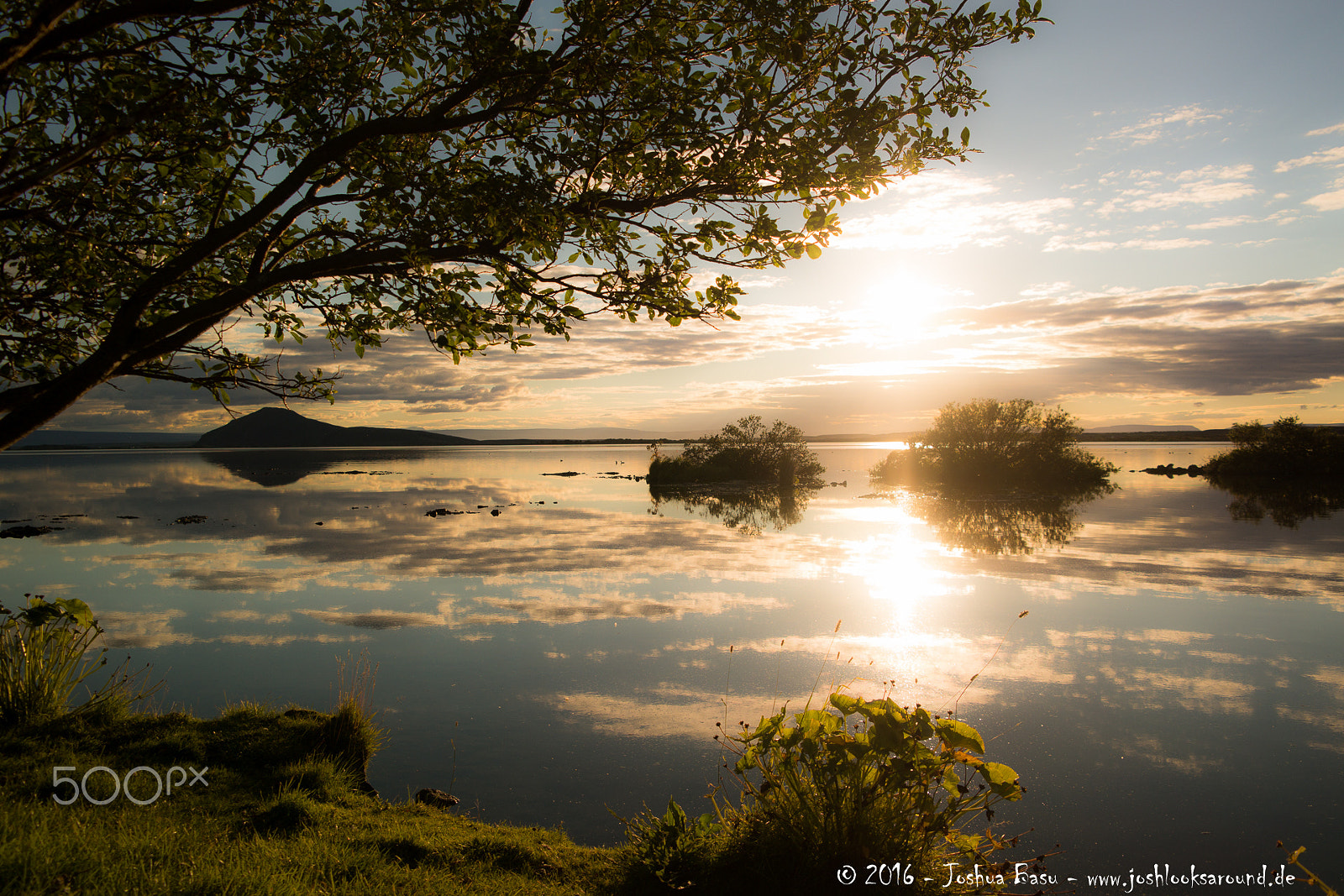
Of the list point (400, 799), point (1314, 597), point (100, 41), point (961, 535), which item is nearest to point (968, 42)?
point (100, 41)

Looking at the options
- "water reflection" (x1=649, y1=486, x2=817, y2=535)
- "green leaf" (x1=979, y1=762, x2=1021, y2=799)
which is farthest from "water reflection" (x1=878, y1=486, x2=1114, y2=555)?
"green leaf" (x1=979, y1=762, x2=1021, y2=799)

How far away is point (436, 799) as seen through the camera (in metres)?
7.05

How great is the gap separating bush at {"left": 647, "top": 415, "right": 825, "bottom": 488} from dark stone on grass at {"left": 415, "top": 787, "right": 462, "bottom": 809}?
47241mm

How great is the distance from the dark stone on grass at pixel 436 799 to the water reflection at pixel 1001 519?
62.3 feet

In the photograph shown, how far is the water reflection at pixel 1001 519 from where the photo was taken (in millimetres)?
23188

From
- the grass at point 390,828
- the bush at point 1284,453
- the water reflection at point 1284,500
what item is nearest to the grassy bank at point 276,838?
the grass at point 390,828

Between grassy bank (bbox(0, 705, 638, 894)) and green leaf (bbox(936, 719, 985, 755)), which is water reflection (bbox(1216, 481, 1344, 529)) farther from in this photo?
grassy bank (bbox(0, 705, 638, 894))

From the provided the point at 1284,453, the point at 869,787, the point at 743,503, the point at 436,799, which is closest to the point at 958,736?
the point at 869,787

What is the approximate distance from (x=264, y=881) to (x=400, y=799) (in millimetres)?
3067

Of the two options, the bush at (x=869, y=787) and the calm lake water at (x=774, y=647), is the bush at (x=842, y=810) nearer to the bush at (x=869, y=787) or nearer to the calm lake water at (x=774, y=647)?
the bush at (x=869, y=787)

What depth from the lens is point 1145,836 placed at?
→ 6.34 metres

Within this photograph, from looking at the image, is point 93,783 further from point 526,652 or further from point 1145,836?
point 1145,836

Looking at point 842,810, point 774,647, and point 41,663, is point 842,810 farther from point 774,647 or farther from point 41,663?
point 41,663

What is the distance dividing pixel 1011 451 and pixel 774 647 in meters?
43.3
